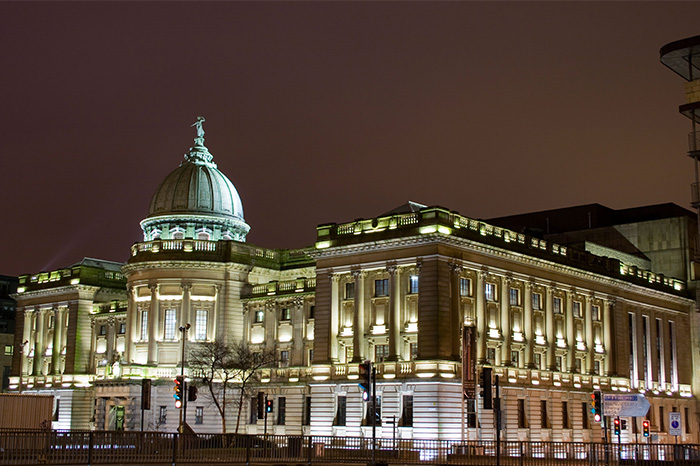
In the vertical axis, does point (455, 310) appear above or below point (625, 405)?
above

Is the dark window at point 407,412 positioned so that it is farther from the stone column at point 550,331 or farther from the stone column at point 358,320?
the stone column at point 550,331

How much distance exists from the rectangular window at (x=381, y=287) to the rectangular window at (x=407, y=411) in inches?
347

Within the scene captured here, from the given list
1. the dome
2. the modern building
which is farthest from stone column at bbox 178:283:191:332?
the dome

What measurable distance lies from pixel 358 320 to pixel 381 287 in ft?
10.5

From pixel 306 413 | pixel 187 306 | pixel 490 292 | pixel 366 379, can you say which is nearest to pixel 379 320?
pixel 490 292

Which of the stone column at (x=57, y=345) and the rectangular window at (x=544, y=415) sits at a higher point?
the stone column at (x=57, y=345)

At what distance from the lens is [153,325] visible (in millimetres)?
91625

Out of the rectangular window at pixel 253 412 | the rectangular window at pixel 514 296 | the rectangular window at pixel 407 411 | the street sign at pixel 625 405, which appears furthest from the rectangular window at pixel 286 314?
the street sign at pixel 625 405

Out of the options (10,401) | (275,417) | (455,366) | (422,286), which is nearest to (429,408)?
(455,366)

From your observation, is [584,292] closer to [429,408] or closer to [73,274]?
[429,408]

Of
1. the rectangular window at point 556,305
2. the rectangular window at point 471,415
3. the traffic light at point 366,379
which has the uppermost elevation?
the rectangular window at point 556,305

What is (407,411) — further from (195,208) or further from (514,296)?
(195,208)

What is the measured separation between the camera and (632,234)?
114 meters

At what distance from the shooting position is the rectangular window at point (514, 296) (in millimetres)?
82750
